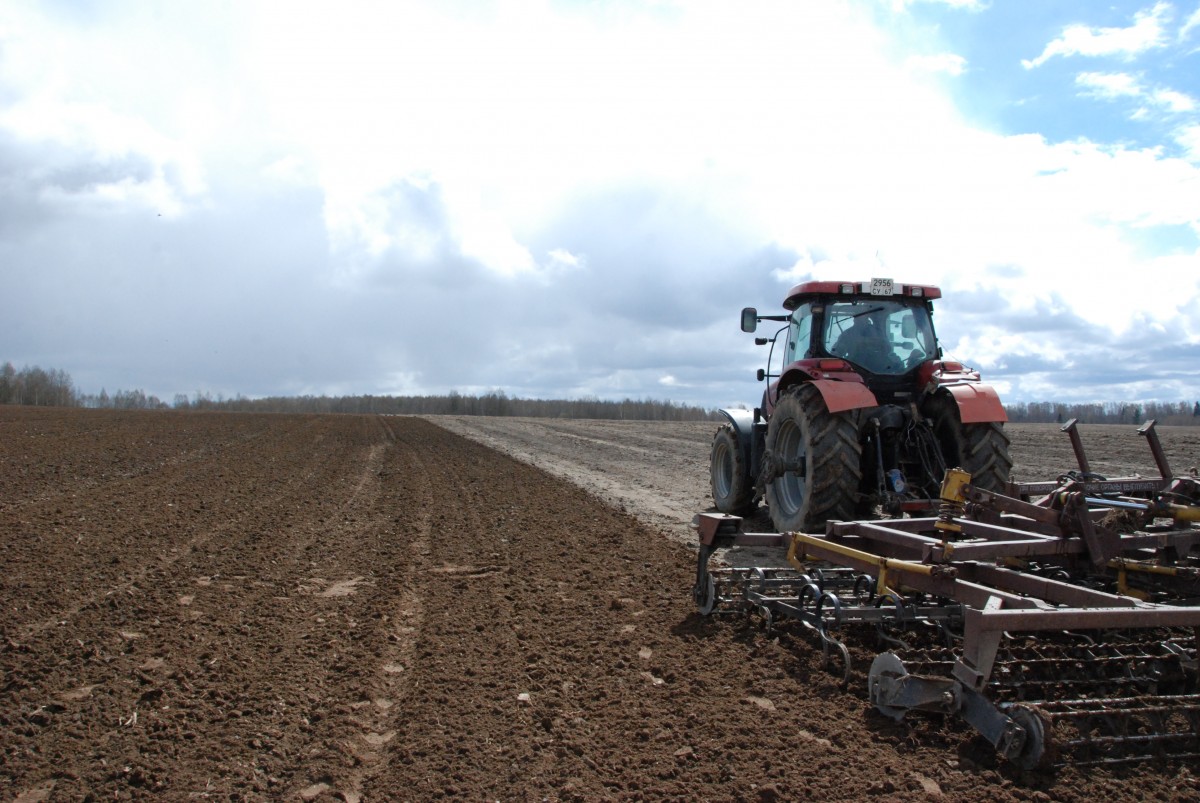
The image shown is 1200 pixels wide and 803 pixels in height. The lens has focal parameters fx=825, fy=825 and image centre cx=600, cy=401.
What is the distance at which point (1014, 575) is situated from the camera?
3594 mm

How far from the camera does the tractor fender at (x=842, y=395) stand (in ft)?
20.3

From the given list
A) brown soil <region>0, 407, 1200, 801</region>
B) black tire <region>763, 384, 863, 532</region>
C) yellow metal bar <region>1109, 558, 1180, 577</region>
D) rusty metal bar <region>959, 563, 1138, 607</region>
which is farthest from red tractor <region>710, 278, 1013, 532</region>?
rusty metal bar <region>959, 563, 1138, 607</region>

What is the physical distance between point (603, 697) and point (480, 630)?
1173mm

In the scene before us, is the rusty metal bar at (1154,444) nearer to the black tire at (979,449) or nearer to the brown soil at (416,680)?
the black tire at (979,449)

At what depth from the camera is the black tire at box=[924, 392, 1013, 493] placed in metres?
6.39

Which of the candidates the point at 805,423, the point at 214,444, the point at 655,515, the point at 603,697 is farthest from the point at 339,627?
the point at 214,444

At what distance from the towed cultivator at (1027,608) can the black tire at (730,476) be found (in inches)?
119

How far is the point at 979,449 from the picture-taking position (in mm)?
6414

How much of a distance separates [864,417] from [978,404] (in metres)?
0.84

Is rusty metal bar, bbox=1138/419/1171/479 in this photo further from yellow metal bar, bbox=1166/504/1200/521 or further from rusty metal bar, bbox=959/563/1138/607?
rusty metal bar, bbox=959/563/1138/607

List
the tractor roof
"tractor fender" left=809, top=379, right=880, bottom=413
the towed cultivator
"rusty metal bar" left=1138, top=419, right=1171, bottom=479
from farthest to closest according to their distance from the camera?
1. the tractor roof
2. "tractor fender" left=809, top=379, right=880, bottom=413
3. "rusty metal bar" left=1138, top=419, right=1171, bottom=479
4. the towed cultivator

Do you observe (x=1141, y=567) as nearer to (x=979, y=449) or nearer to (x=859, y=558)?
(x=859, y=558)

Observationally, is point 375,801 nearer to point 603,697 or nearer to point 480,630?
point 603,697

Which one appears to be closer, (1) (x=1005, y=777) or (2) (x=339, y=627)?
(1) (x=1005, y=777)
